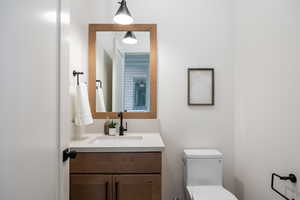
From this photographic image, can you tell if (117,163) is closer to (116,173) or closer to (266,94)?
(116,173)

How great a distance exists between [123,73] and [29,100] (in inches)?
53.0

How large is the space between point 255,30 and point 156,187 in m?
1.57

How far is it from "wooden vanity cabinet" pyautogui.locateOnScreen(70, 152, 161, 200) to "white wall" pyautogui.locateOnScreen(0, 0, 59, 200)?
1.55ft

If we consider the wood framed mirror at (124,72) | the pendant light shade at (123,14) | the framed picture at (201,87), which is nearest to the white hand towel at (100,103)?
the wood framed mirror at (124,72)

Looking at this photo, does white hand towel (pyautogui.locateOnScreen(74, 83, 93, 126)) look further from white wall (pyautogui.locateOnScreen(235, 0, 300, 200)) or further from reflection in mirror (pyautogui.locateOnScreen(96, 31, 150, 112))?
white wall (pyautogui.locateOnScreen(235, 0, 300, 200))

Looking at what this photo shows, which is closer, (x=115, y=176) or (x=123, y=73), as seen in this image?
(x=115, y=176)

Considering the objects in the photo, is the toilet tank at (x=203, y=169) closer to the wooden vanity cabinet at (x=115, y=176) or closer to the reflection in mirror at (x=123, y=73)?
the wooden vanity cabinet at (x=115, y=176)

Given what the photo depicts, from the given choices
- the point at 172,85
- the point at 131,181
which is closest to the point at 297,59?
the point at 172,85

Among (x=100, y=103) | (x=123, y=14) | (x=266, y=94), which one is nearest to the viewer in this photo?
(x=266, y=94)

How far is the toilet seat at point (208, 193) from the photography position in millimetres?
1509

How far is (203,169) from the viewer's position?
1.81 meters

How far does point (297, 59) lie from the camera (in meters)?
1.17

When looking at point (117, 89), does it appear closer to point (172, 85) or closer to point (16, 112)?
point (172, 85)

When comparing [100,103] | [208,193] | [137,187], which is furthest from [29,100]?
[208,193]
